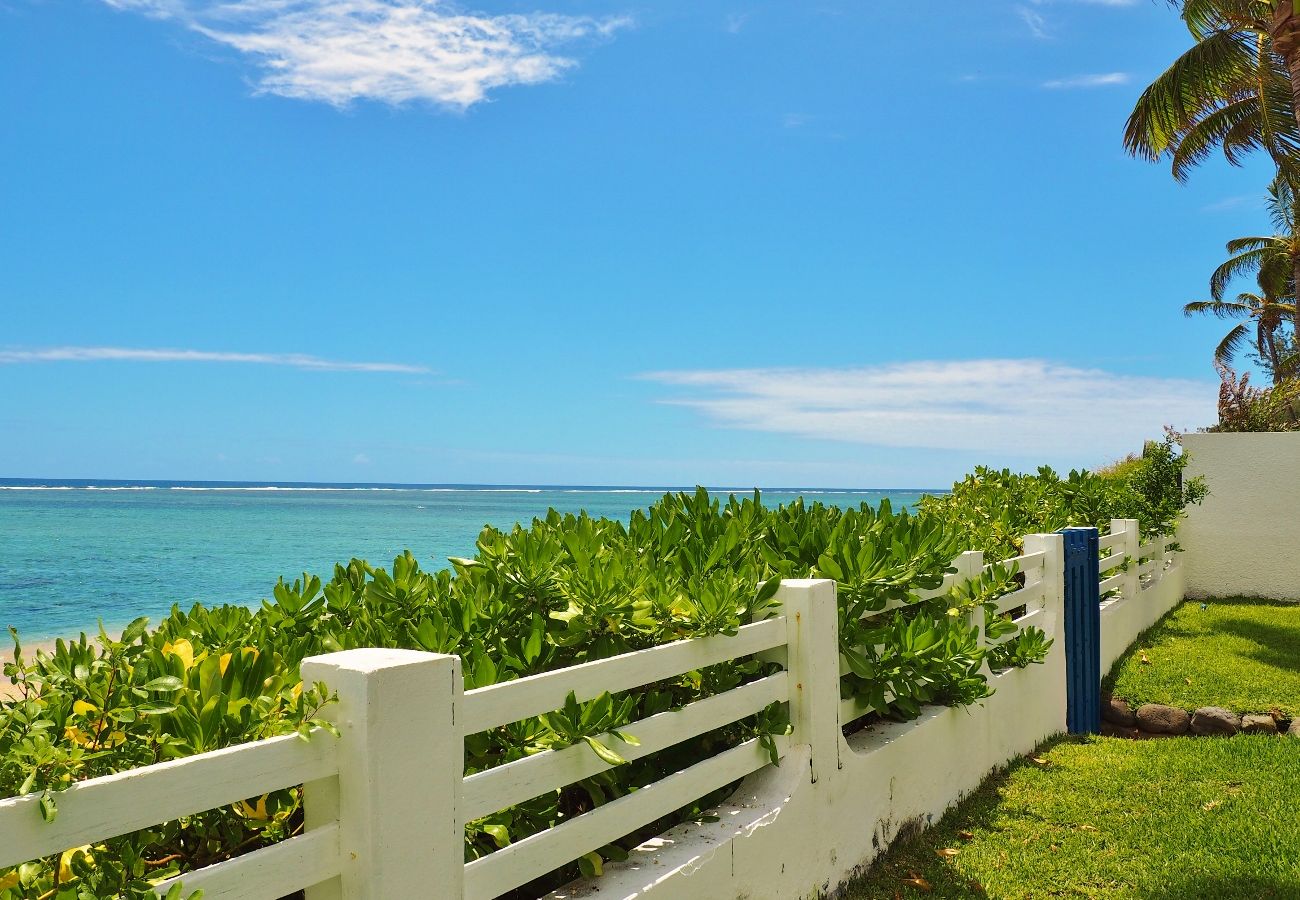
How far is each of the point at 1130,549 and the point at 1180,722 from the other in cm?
350

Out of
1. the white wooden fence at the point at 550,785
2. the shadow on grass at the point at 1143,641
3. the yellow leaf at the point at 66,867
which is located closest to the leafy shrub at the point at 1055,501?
the shadow on grass at the point at 1143,641

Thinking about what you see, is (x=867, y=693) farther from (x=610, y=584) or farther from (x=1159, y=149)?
(x=1159, y=149)

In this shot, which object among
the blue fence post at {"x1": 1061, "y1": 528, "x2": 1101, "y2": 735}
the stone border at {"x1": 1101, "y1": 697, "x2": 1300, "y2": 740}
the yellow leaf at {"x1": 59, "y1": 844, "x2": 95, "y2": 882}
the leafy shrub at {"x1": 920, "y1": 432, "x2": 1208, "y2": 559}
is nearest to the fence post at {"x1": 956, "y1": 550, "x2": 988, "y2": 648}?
the leafy shrub at {"x1": 920, "y1": 432, "x2": 1208, "y2": 559}

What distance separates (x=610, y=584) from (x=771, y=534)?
6.00 feet

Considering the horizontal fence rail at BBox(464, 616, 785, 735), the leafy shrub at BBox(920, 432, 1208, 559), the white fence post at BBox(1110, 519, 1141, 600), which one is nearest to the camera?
the horizontal fence rail at BBox(464, 616, 785, 735)

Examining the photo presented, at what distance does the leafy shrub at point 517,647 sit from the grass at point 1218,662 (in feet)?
10.1

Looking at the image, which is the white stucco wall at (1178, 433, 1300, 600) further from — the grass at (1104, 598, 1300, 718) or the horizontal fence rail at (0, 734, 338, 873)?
the horizontal fence rail at (0, 734, 338, 873)

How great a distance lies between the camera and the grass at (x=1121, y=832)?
4430 millimetres

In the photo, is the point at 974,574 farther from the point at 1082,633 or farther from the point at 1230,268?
the point at 1230,268

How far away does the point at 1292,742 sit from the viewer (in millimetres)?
6926

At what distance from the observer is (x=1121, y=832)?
5.14m

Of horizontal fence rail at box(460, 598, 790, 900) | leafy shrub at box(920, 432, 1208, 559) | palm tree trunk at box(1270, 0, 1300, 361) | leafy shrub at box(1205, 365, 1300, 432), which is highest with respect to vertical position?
palm tree trunk at box(1270, 0, 1300, 361)

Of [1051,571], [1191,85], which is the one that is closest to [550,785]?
[1051,571]

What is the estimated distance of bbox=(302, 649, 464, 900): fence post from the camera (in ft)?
7.55
